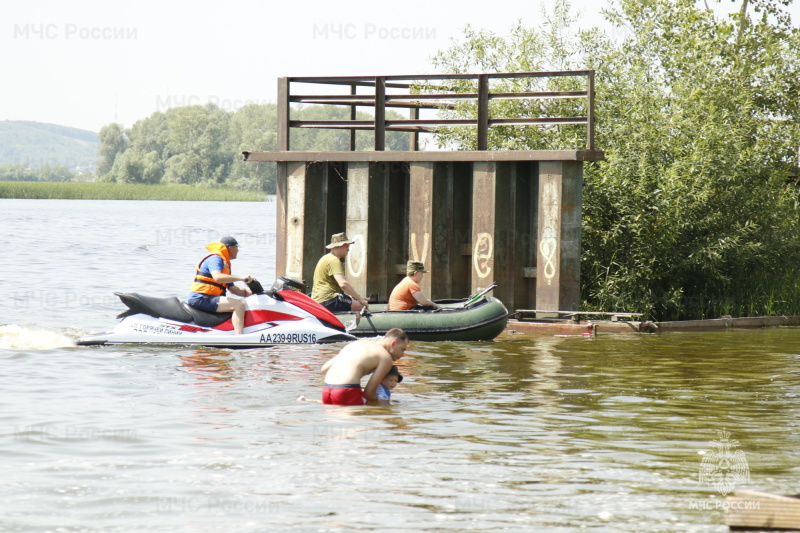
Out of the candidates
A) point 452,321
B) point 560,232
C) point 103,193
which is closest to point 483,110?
point 560,232

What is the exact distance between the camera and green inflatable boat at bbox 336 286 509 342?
14.4 m

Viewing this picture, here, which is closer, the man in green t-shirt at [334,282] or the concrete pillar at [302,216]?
the man in green t-shirt at [334,282]

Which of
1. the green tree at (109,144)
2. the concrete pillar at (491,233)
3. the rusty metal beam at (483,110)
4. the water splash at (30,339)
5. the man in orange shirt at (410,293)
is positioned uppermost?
the green tree at (109,144)

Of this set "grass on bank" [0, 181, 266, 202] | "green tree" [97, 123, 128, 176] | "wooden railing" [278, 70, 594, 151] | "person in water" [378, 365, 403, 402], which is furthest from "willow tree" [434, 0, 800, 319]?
"green tree" [97, 123, 128, 176]

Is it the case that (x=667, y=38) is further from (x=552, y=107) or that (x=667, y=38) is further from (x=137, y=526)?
(x=137, y=526)

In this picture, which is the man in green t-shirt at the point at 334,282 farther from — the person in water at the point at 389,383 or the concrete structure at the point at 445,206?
the person in water at the point at 389,383

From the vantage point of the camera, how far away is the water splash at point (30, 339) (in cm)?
1420

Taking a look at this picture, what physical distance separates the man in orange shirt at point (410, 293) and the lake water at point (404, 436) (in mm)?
821

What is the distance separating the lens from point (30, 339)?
14727 mm

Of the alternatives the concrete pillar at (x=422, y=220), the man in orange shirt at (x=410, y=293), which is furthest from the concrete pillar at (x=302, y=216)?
the man in orange shirt at (x=410, y=293)

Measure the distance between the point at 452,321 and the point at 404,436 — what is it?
19.2 ft

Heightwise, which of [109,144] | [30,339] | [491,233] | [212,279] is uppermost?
[109,144]

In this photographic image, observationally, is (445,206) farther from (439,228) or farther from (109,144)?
(109,144)

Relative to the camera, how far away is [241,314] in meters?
13.4
